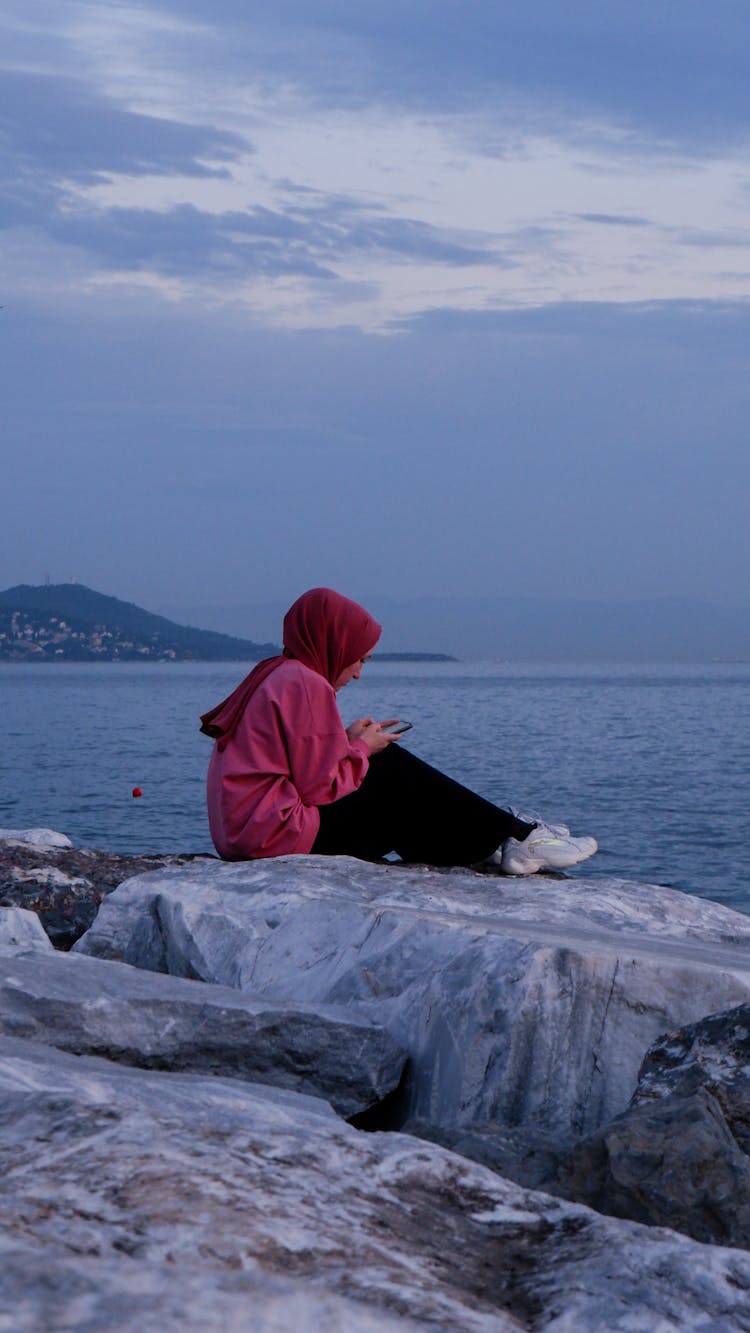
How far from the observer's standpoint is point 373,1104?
3766 mm

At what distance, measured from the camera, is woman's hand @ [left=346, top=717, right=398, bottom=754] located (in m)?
6.14

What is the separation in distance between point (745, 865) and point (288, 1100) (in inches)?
699

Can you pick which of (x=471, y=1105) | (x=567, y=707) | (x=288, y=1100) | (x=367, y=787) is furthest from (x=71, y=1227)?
(x=567, y=707)

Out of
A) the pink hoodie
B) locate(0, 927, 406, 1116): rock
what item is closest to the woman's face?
the pink hoodie

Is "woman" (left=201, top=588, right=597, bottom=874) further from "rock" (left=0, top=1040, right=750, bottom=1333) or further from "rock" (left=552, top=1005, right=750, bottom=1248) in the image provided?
"rock" (left=0, top=1040, right=750, bottom=1333)

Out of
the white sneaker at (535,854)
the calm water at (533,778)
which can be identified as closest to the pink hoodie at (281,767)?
the white sneaker at (535,854)

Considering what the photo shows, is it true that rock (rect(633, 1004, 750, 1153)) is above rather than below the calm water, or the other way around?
above

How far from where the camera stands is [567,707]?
280ft

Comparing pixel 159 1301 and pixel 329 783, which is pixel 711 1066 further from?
pixel 329 783

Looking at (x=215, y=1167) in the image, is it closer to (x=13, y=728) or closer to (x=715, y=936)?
(x=715, y=936)

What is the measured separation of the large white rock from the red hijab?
1.03 meters

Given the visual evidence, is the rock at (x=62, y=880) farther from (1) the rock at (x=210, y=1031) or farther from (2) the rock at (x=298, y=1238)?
(2) the rock at (x=298, y=1238)

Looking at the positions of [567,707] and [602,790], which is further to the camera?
[567,707]

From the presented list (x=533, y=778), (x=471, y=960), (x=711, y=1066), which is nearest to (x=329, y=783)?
(x=471, y=960)
